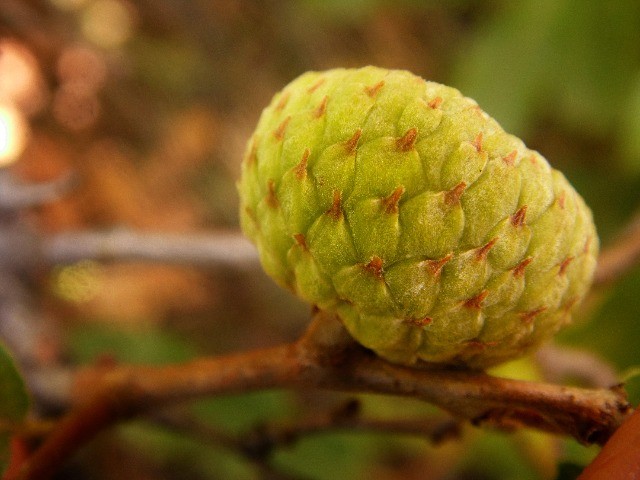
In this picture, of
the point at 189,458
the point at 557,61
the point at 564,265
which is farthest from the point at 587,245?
the point at 189,458

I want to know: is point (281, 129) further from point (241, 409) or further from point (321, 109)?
point (241, 409)

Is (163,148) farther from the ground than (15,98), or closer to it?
closer to it

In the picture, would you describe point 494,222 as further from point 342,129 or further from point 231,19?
point 231,19

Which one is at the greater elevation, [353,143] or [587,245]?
[353,143]

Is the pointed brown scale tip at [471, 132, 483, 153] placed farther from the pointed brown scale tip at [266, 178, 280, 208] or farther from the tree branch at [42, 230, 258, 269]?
the tree branch at [42, 230, 258, 269]

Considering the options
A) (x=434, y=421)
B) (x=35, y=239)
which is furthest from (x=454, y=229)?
(x=35, y=239)

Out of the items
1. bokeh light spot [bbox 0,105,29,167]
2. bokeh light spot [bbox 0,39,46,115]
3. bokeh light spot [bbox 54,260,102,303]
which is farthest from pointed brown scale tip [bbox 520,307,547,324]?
bokeh light spot [bbox 0,39,46,115]
